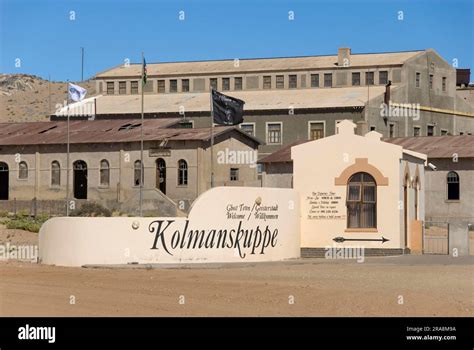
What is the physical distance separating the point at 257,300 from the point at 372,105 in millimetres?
48586

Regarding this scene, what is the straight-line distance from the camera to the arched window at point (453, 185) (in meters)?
54.9

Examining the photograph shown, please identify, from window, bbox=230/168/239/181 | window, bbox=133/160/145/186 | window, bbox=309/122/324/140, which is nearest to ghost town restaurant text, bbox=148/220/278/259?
window, bbox=133/160/145/186

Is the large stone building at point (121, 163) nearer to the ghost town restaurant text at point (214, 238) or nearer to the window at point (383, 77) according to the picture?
the window at point (383, 77)

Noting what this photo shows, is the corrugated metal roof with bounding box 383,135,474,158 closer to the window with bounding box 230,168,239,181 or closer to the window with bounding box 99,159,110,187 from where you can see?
the window with bounding box 230,168,239,181

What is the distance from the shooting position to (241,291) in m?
22.8

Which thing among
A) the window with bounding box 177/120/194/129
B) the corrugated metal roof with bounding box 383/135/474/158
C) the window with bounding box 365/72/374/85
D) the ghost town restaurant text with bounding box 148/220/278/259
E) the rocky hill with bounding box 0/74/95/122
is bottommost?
the ghost town restaurant text with bounding box 148/220/278/259

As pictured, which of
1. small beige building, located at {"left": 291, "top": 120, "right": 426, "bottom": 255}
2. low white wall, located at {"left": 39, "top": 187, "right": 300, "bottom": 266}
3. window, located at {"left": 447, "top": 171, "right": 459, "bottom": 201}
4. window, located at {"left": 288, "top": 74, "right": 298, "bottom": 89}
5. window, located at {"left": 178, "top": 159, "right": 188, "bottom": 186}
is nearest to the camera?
low white wall, located at {"left": 39, "top": 187, "right": 300, "bottom": 266}

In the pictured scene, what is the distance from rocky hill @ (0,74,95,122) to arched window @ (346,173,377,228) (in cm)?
Result: 8411

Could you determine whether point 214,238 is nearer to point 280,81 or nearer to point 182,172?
point 182,172

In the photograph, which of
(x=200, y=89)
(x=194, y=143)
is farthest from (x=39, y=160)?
(x=200, y=89)

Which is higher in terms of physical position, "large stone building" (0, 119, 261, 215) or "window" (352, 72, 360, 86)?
"window" (352, 72, 360, 86)

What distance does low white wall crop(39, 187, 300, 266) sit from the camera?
93.0 ft
